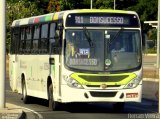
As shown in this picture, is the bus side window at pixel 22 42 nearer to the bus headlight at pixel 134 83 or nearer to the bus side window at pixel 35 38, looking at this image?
the bus side window at pixel 35 38

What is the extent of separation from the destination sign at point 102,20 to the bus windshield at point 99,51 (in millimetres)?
219

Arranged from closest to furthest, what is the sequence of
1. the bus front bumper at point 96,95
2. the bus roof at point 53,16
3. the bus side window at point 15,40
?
the bus front bumper at point 96,95, the bus roof at point 53,16, the bus side window at point 15,40

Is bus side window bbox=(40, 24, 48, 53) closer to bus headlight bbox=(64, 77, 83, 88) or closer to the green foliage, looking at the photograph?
bus headlight bbox=(64, 77, 83, 88)

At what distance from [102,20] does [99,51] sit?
95 cm

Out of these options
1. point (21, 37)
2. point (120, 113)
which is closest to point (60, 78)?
point (120, 113)

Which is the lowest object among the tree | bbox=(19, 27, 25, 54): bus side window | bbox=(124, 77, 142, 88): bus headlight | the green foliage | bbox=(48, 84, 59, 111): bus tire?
bbox=(48, 84, 59, 111): bus tire

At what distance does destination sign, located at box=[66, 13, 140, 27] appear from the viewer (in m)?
20.0

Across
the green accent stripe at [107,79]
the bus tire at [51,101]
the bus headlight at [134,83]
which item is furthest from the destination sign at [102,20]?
the bus tire at [51,101]

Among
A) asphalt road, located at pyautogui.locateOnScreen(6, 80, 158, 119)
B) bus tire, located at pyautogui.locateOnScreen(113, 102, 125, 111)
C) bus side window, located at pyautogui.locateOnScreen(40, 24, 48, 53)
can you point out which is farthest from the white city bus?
bus tire, located at pyautogui.locateOnScreen(113, 102, 125, 111)

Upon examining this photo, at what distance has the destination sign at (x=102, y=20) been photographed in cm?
2000

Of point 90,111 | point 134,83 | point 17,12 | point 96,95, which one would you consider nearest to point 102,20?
point 134,83

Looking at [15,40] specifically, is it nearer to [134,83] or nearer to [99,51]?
[99,51]

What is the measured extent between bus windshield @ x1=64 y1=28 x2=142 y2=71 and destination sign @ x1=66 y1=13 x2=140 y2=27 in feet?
0.72

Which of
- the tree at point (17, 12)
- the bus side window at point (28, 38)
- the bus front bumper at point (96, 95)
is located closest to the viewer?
the bus front bumper at point (96, 95)
